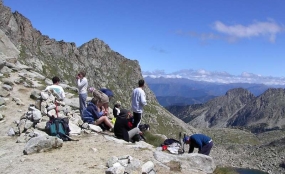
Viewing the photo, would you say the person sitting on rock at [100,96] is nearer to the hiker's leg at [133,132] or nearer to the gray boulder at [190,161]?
the hiker's leg at [133,132]

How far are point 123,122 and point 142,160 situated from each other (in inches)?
155

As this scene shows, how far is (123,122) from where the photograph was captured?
60.0ft

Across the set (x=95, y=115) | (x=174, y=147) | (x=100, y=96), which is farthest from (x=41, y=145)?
(x=174, y=147)

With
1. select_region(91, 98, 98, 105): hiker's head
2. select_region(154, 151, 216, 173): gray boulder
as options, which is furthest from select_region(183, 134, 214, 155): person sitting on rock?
select_region(91, 98, 98, 105): hiker's head

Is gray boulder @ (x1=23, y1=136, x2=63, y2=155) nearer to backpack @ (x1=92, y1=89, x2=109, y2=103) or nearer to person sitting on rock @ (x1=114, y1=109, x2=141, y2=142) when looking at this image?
Result: person sitting on rock @ (x1=114, y1=109, x2=141, y2=142)

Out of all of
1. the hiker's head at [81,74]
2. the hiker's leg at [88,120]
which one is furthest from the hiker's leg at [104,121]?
the hiker's head at [81,74]

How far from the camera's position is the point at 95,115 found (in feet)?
67.8

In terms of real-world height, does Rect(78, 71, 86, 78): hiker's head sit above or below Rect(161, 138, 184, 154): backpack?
above

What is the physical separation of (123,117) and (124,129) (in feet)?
2.36

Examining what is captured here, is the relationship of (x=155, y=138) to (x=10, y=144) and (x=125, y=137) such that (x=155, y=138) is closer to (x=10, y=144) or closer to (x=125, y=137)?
(x=125, y=137)

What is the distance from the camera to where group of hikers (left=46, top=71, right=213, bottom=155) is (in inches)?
681

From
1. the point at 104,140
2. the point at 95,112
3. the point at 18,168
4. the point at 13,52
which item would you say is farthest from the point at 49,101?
the point at 13,52

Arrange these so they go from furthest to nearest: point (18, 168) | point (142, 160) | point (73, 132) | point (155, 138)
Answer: point (155, 138) → point (73, 132) → point (142, 160) → point (18, 168)

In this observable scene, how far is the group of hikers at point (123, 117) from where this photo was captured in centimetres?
1730
